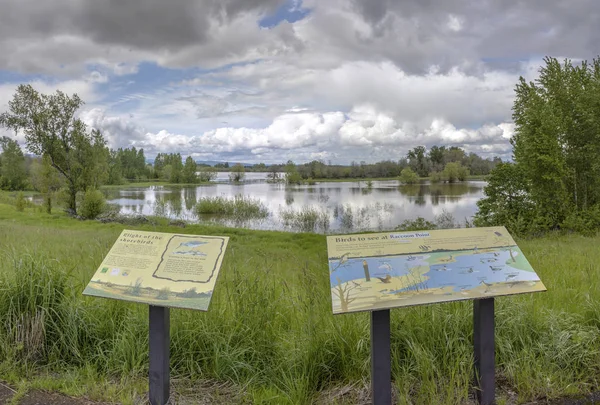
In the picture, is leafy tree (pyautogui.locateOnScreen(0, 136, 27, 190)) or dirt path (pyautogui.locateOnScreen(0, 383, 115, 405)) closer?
dirt path (pyautogui.locateOnScreen(0, 383, 115, 405))

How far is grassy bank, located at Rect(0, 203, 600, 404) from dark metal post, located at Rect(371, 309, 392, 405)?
12.7 inches

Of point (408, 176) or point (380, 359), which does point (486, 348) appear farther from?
point (408, 176)

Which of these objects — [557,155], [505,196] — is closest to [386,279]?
[557,155]

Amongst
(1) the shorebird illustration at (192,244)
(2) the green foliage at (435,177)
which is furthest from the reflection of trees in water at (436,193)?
(1) the shorebird illustration at (192,244)

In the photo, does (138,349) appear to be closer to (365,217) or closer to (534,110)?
(534,110)

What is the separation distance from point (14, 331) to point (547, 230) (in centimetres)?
1814

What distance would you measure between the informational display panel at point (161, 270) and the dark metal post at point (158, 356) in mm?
178

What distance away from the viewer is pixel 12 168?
6028 cm

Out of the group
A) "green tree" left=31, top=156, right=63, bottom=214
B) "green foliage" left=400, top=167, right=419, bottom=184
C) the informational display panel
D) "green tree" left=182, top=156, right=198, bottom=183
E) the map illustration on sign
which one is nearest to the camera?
the map illustration on sign

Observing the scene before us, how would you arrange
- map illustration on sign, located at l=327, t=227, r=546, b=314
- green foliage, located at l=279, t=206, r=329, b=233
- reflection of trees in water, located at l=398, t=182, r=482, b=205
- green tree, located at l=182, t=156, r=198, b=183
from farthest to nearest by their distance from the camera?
green tree, located at l=182, t=156, r=198, b=183 < reflection of trees in water, located at l=398, t=182, r=482, b=205 < green foliage, located at l=279, t=206, r=329, b=233 < map illustration on sign, located at l=327, t=227, r=546, b=314

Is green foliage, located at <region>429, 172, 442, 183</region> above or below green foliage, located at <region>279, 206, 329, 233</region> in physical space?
above

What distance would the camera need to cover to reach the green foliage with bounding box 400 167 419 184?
218 feet

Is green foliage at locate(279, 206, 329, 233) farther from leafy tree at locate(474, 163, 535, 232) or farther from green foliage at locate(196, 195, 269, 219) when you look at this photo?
leafy tree at locate(474, 163, 535, 232)

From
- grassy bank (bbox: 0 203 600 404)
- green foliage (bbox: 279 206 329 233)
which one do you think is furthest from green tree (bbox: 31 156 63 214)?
grassy bank (bbox: 0 203 600 404)
